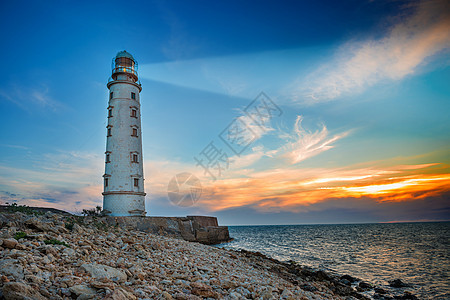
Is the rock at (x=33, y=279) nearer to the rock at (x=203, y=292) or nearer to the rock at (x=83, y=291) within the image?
the rock at (x=83, y=291)

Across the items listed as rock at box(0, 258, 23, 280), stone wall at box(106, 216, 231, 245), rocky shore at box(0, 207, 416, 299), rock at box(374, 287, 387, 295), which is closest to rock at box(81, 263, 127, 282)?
rocky shore at box(0, 207, 416, 299)

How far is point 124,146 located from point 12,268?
2135cm

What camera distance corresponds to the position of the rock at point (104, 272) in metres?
7.09

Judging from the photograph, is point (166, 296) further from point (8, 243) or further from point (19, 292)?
point (8, 243)

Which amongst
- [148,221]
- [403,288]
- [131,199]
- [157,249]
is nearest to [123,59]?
[131,199]

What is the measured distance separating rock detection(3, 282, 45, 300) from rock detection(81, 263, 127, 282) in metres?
1.99

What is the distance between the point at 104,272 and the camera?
23.7 feet

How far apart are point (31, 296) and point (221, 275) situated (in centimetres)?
739

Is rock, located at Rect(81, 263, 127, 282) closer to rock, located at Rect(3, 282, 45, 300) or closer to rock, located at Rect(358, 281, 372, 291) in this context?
rock, located at Rect(3, 282, 45, 300)

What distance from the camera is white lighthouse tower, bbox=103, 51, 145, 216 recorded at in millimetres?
25438

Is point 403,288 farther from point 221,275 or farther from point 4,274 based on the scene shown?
point 4,274

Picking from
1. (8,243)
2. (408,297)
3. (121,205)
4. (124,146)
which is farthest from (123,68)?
(408,297)

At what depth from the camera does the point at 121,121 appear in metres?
Answer: 26.7

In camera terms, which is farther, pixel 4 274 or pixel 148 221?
pixel 148 221
